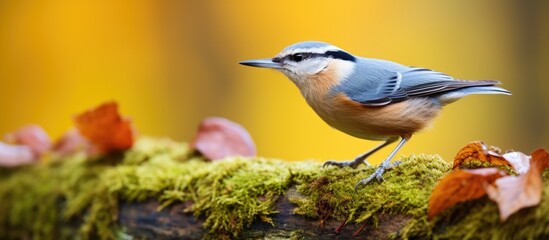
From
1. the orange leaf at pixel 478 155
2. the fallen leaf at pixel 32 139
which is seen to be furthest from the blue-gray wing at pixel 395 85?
the fallen leaf at pixel 32 139

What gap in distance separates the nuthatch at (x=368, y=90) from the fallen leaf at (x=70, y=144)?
6.35 ft

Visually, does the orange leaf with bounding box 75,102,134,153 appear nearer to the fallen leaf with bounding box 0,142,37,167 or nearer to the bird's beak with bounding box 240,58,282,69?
the fallen leaf with bounding box 0,142,37,167

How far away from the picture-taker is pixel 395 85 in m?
3.03

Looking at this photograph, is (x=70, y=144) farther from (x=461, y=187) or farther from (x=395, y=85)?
(x=461, y=187)

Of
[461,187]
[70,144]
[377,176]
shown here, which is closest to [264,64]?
[377,176]

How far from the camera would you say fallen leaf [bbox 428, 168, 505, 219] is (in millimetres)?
1963

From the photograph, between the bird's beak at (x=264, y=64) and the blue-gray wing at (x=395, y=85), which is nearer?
the blue-gray wing at (x=395, y=85)

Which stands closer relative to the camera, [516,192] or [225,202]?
[516,192]

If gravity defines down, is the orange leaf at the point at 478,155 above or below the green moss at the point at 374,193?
above

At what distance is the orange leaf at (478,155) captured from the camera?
2.31 metres

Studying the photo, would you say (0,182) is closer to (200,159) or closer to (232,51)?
(200,159)

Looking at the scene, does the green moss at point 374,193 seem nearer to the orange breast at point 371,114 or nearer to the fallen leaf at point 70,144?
the orange breast at point 371,114

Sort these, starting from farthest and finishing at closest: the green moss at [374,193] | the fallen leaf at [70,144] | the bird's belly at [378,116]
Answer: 1. the fallen leaf at [70,144]
2. the bird's belly at [378,116]
3. the green moss at [374,193]

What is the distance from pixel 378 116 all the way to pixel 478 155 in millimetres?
637
